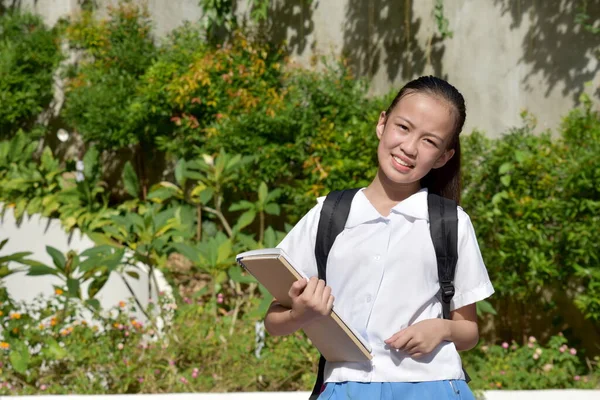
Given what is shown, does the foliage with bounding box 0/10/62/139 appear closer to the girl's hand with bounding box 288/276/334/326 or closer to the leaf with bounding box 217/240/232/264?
the leaf with bounding box 217/240/232/264

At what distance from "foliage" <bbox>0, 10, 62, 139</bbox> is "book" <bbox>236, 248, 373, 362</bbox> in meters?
5.74

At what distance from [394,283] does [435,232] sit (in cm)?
13

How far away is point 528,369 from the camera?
419 centimetres

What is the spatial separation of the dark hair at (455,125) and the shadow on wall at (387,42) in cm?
397

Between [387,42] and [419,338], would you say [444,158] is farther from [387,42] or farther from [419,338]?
[387,42]

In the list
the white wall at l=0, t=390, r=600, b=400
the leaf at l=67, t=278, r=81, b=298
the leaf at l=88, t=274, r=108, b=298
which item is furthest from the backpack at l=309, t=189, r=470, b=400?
the leaf at l=88, t=274, r=108, b=298

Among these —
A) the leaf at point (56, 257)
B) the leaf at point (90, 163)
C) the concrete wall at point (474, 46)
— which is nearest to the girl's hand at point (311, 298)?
the leaf at point (56, 257)

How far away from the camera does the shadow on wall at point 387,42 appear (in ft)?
18.3

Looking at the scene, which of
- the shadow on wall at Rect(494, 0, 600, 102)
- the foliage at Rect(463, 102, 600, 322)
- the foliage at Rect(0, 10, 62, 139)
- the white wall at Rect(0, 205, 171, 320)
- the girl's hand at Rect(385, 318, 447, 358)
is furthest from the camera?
the foliage at Rect(0, 10, 62, 139)

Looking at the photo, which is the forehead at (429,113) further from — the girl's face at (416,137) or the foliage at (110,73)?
the foliage at (110,73)

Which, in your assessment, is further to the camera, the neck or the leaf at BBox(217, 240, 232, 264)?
the leaf at BBox(217, 240, 232, 264)

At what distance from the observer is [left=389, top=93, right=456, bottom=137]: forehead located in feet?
4.95

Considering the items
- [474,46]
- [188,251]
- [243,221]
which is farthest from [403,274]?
[474,46]

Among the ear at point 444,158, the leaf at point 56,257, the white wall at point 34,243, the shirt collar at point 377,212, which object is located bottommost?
the white wall at point 34,243
